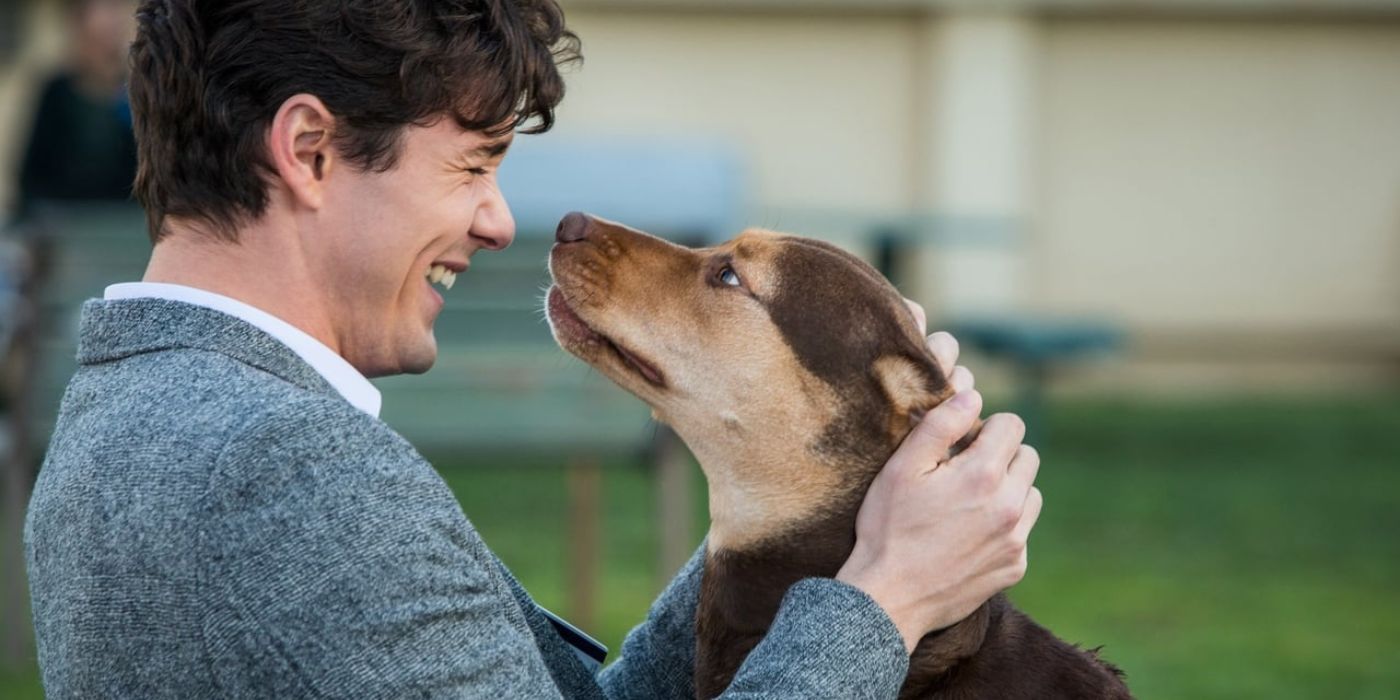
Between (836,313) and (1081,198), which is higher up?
(836,313)

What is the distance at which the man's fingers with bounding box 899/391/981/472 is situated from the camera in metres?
2.52

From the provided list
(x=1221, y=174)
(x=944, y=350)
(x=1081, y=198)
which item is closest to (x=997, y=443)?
(x=944, y=350)

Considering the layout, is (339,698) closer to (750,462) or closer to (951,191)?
(750,462)

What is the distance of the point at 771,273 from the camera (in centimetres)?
310

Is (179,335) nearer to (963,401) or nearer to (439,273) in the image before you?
(439,273)

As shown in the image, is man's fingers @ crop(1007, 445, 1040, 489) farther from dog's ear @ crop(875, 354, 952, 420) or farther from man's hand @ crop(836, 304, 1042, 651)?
dog's ear @ crop(875, 354, 952, 420)

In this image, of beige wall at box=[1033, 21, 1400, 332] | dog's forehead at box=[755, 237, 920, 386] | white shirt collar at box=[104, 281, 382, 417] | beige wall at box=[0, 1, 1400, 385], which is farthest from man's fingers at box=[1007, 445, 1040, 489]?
beige wall at box=[1033, 21, 1400, 332]

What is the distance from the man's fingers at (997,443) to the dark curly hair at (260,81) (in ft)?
2.68

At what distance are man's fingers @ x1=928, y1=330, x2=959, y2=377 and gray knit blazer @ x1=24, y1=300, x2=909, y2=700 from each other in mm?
756

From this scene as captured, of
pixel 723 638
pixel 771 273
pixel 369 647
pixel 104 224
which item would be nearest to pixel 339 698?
pixel 369 647

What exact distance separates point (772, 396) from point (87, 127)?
5.77 m

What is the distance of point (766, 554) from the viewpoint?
2809mm

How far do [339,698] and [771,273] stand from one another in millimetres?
1377

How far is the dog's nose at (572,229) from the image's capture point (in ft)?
10.3
